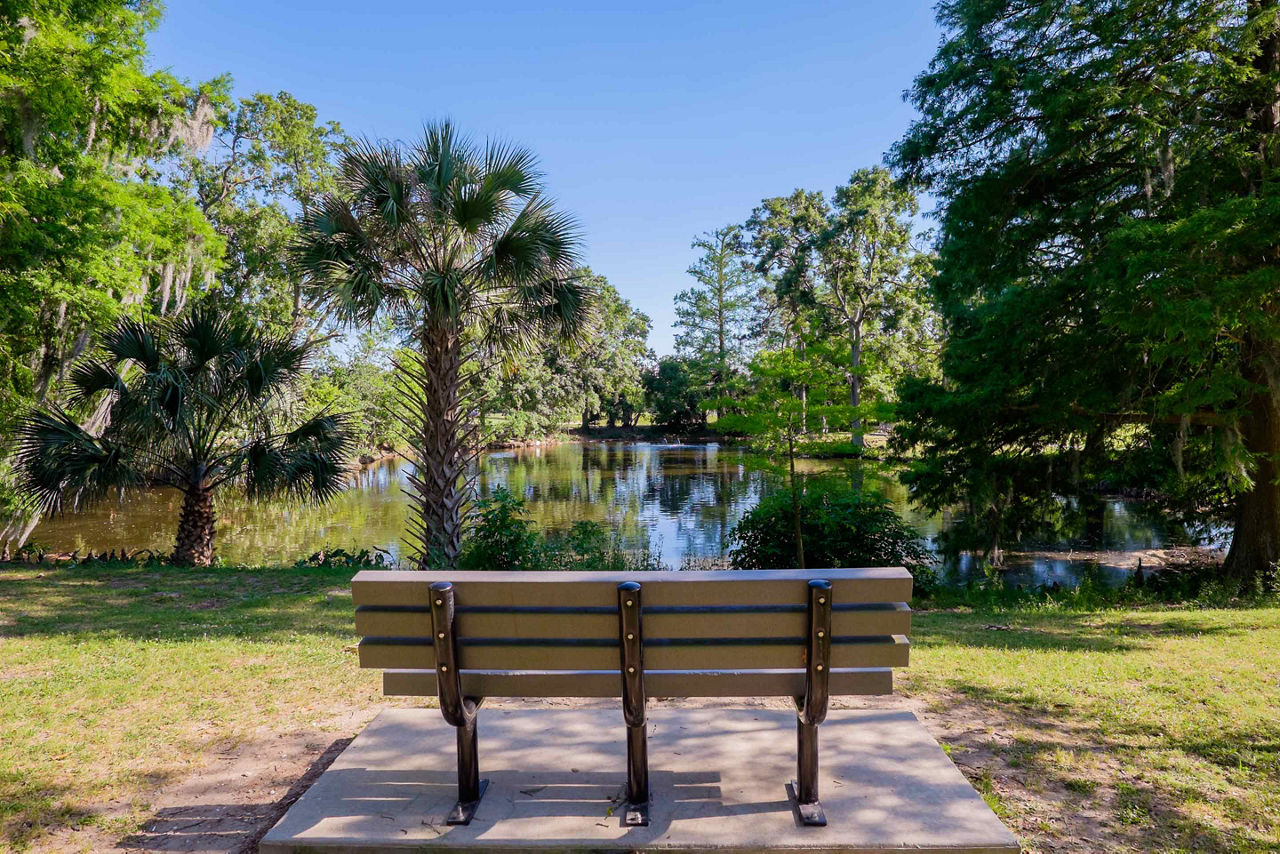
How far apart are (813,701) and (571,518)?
16.0 meters

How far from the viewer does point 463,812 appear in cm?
242

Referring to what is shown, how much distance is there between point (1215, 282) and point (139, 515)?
23.8m

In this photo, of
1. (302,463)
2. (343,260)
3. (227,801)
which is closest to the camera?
(227,801)

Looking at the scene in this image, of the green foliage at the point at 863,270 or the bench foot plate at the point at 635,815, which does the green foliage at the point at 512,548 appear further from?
the green foliage at the point at 863,270

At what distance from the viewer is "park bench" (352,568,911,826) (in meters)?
2.28

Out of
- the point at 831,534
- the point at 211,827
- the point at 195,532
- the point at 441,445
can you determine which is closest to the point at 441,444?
the point at 441,445

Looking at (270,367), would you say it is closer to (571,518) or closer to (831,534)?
(831,534)

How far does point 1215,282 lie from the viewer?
6.54 m

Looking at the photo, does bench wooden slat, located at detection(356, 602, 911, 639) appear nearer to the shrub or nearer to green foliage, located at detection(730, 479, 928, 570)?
the shrub

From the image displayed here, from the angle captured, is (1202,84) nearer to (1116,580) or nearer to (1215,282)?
(1215,282)

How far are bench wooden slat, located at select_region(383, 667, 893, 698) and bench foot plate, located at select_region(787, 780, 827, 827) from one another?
1.25 ft

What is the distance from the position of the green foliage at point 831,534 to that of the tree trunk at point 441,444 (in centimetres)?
426

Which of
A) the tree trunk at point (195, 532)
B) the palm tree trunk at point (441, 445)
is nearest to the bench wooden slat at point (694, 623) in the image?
the palm tree trunk at point (441, 445)

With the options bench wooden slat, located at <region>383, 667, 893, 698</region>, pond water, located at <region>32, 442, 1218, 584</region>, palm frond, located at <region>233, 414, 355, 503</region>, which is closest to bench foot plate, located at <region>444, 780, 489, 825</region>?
bench wooden slat, located at <region>383, 667, 893, 698</region>
